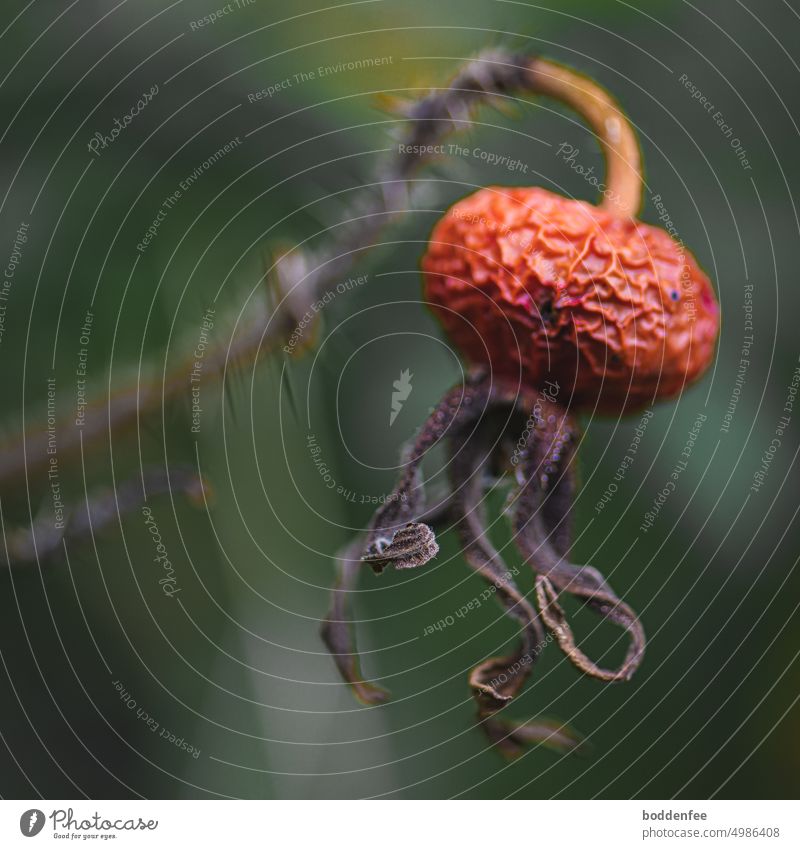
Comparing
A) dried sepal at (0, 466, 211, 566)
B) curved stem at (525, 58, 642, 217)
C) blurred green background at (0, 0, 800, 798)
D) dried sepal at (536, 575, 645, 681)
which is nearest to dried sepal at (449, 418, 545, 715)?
dried sepal at (536, 575, 645, 681)

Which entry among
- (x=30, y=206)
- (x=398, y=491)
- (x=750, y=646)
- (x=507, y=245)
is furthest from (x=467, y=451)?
(x=750, y=646)

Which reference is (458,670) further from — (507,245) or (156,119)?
(156,119)

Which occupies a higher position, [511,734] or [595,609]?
[595,609]

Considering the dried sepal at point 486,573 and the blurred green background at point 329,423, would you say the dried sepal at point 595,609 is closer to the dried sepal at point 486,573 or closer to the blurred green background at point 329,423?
the dried sepal at point 486,573

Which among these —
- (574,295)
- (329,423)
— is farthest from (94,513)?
(574,295)

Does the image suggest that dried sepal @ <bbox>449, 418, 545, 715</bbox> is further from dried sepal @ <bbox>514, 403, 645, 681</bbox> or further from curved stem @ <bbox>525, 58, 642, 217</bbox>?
curved stem @ <bbox>525, 58, 642, 217</bbox>

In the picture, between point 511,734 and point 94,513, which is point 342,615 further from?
point 94,513

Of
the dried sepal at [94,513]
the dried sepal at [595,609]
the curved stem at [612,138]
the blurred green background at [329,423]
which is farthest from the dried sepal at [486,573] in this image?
the dried sepal at [94,513]

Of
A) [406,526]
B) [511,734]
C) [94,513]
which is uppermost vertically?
[94,513]
